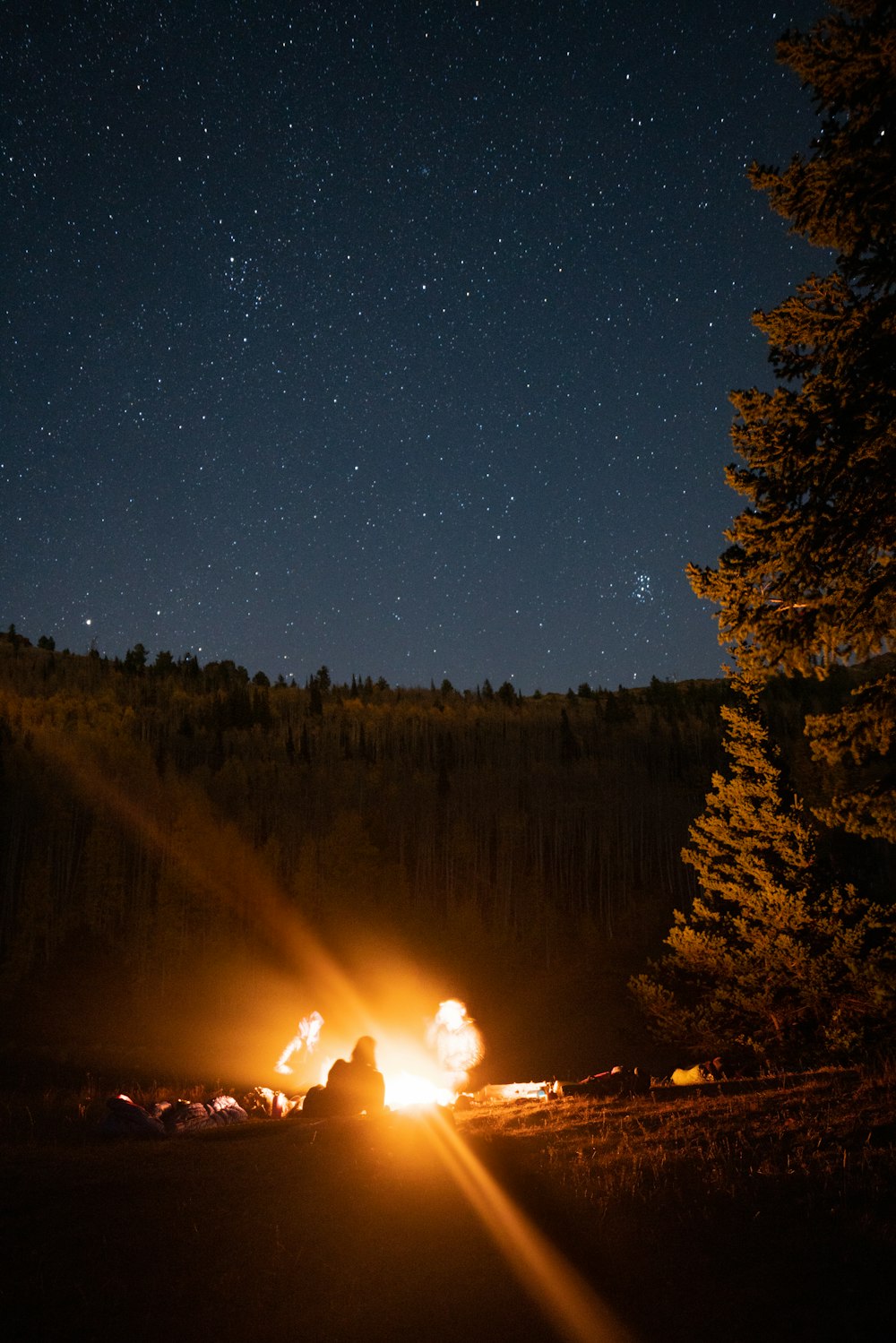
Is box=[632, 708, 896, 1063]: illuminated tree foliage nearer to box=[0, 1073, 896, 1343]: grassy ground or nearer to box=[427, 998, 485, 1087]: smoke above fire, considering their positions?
box=[0, 1073, 896, 1343]: grassy ground

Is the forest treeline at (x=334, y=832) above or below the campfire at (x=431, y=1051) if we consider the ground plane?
above

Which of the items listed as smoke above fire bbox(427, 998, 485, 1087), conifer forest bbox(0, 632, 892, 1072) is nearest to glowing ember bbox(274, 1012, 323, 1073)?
conifer forest bbox(0, 632, 892, 1072)

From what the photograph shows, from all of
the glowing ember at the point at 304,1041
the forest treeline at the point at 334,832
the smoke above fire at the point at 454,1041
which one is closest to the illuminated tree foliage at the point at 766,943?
the forest treeline at the point at 334,832

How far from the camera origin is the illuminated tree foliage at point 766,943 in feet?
50.6

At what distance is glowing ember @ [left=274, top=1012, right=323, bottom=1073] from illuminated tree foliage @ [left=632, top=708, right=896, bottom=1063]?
806 inches

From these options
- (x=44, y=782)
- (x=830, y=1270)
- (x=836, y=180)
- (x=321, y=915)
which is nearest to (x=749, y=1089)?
(x=830, y=1270)

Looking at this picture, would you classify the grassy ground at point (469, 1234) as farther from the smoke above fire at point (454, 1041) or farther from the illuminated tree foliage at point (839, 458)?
the smoke above fire at point (454, 1041)

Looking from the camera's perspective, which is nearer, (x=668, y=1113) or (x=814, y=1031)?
(x=668, y=1113)

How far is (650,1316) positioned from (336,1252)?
2.85 metres

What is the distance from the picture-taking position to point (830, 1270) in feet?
19.6

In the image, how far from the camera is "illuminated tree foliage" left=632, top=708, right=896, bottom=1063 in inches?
607

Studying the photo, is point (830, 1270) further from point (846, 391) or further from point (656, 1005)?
point (656, 1005)

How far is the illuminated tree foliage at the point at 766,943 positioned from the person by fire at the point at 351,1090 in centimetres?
644

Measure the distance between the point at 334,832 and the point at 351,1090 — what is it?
4662 cm
